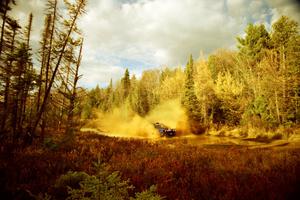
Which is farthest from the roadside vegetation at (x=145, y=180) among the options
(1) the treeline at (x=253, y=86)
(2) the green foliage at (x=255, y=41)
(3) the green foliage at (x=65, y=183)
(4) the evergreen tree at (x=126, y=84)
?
(4) the evergreen tree at (x=126, y=84)

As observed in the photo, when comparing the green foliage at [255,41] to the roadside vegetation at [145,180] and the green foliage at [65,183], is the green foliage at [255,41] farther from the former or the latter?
the green foliage at [65,183]

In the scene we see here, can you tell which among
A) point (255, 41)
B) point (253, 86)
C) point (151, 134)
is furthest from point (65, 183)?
point (255, 41)


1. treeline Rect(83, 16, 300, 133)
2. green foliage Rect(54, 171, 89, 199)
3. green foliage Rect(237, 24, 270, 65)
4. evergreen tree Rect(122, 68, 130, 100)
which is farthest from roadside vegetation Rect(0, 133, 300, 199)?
evergreen tree Rect(122, 68, 130, 100)

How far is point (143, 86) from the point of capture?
89.4 metres

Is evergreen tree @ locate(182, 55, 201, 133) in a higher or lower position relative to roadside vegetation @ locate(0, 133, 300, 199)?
higher

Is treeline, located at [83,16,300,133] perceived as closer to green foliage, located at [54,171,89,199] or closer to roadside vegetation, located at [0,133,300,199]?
roadside vegetation, located at [0,133,300,199]

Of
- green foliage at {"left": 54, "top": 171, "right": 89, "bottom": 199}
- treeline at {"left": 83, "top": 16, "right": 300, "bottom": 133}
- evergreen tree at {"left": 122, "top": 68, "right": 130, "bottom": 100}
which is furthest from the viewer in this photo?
evergreen tree at {"left": 122, "top": 68, "right": 130, "bottom": 100}

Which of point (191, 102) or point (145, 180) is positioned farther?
point (191, 102)

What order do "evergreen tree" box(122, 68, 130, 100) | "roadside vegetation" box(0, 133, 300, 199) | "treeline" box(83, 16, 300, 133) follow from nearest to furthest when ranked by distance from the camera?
"roadside vegetation" box(0, 133, 300, 199) → "treeline" box(83, 16, 300, 133) → "evergreen tree" box(122, 68, 130, 100)

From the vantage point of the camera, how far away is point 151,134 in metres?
31.1

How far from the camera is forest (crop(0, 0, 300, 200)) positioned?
570cm

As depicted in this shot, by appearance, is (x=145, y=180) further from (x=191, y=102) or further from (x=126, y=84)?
(x=126, y=84)

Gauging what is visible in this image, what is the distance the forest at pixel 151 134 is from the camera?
5.70m

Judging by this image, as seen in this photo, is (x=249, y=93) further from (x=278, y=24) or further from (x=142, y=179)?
(x=142, y=179)
